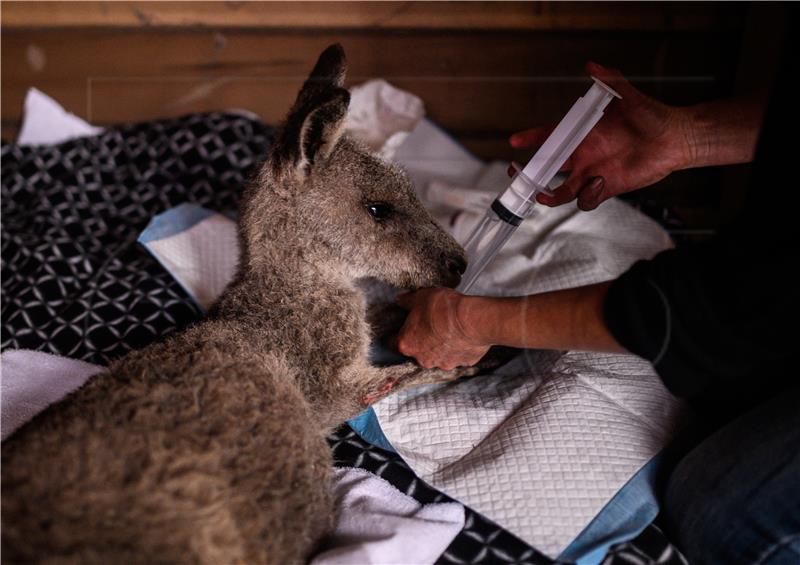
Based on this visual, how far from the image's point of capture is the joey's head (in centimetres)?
176

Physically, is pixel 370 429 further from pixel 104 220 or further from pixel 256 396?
pixel 104 220

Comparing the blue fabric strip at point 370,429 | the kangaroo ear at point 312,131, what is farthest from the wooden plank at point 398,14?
the blue fabric strip at point 370,429

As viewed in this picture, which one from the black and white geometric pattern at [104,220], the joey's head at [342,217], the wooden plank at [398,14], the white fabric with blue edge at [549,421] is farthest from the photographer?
the wooden plank at [398,14]

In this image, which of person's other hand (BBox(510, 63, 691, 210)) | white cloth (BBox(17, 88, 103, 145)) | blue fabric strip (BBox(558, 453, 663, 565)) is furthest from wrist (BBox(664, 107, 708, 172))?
white cloth (BBox(17, 88, 103, 145))

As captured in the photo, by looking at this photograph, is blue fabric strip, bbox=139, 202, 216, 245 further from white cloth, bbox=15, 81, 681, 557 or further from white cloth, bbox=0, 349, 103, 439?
white cloth, bbox=0, 349, 103, 439

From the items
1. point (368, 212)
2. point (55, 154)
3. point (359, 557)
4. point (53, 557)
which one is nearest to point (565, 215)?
point (368, 212)

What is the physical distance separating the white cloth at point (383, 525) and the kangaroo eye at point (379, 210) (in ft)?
2.23

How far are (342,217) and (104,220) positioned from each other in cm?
154

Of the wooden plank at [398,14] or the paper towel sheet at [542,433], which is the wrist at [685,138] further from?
the wooden plank at [398,14]

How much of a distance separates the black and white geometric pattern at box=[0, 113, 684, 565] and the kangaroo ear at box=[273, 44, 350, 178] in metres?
0.77

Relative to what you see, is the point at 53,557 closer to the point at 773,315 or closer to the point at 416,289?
the point at 416,289

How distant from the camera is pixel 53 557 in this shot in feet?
3.82

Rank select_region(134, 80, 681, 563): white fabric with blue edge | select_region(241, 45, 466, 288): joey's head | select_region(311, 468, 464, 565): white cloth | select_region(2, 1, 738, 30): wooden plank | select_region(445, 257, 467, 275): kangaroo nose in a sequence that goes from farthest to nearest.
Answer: select_region(2, 1, 738, 30): wooden plank < select_region(445, 257, 467, 275): kangaroo nose < select_region(241, 45, 466, 288): joey's head < select_region(134, 80, 681, 563): white fabric with blue edge < select_region(311, 468, 464, 565): white cloth

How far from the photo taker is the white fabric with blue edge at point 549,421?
162cm
